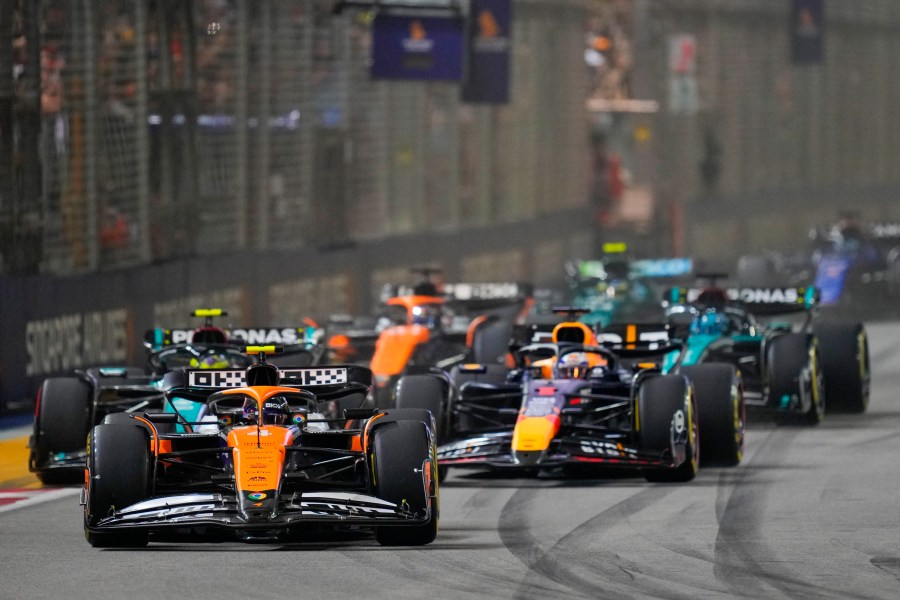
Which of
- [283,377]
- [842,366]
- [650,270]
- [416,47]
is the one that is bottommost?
[842,366]

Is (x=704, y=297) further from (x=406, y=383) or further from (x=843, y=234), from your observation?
(x=843, y=234)

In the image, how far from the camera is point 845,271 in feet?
105

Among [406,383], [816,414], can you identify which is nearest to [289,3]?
[816,414]

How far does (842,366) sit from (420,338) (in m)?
4.00

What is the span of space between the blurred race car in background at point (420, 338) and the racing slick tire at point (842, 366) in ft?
9.25

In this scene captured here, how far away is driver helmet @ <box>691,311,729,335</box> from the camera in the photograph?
1970cm

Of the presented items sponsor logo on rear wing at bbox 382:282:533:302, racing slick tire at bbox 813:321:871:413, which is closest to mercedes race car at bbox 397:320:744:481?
racing slick tire at bbox 813:321:871:413

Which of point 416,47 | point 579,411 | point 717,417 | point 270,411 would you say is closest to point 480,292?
point 416,47

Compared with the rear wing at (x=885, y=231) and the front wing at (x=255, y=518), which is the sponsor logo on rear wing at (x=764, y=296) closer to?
the front wing at (x=255, y=518)

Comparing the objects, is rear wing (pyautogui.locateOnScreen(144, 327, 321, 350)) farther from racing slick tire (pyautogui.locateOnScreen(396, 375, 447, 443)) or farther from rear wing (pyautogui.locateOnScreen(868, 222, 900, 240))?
rear wing (pyautogui.locateOnScreen(868, 222, 900, 240))

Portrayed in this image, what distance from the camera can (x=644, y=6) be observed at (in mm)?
41031

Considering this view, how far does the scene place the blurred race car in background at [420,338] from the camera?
70.3 ft

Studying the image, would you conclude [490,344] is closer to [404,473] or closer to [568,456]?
[568,456]

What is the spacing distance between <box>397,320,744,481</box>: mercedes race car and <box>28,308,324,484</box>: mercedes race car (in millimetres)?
1741
